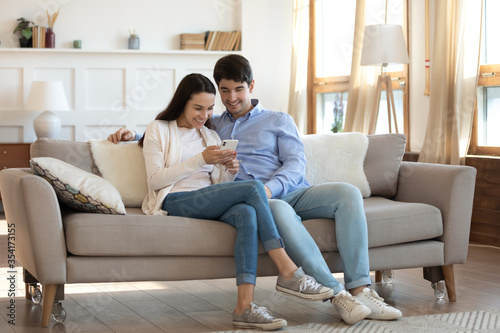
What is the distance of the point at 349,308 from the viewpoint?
2.53 meters

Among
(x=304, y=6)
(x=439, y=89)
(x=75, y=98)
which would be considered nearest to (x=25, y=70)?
(x=75, y=98)

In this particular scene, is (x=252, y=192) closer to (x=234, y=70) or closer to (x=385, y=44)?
(x=234, y=70)

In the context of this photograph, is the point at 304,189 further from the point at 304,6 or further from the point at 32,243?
the point at 304,6

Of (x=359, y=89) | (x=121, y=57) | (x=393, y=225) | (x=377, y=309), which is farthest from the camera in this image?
(x=121, y=57)

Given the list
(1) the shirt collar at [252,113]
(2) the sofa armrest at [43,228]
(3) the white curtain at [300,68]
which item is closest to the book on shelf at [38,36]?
(3) the white curtain at [300,68]

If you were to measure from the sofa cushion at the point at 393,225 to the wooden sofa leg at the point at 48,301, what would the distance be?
40.1 inches

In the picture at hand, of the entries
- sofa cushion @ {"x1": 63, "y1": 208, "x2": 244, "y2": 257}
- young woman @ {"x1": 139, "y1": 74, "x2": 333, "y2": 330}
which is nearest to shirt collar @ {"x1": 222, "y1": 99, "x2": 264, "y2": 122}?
young woman @ {"x1": 139, "y1": 74, "x2": 333, "y2": 330}

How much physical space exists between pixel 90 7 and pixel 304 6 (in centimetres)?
209

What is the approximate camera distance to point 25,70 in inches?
254

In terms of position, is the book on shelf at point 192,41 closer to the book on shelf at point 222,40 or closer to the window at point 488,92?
the book on shelf at point 222,40

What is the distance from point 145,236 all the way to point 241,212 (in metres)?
0.38

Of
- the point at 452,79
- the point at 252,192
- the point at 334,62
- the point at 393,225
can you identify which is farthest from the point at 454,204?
the point at 334,62

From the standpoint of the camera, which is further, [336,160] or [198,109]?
[336,160]

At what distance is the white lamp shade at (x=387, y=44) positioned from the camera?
183 inches
